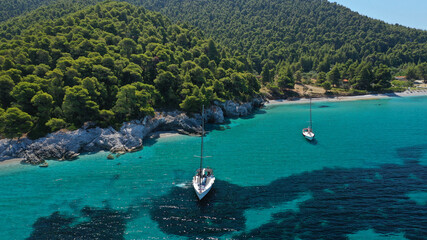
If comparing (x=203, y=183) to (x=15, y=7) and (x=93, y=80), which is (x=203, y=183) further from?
(x=15, y=7)

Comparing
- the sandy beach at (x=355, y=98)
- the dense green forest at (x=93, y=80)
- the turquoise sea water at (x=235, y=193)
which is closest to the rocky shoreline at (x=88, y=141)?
the dense green forest at (x=93, y=80)

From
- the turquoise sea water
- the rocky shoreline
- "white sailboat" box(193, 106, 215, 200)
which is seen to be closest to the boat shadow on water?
the turquoise sea water

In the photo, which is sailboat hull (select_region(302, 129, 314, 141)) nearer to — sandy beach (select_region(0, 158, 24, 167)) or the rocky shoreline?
the rocky shoreline

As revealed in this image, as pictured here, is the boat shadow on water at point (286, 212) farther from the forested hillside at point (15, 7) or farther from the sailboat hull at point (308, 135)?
the forested hillside at point (15, 7)

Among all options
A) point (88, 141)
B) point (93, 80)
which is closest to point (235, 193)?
point (88, 141)

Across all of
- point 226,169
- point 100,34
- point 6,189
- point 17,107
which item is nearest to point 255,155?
point 226,169
